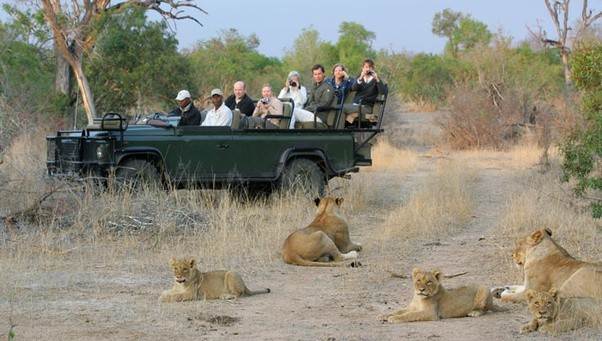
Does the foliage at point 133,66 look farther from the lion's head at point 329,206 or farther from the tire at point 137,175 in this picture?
the lion's head at point 329,206

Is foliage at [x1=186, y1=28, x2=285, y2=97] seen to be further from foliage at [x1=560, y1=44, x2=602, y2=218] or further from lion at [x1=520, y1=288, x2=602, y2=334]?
lion at [x1=520, y1=288, x2=602, y2=334]

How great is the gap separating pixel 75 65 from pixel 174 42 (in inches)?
114

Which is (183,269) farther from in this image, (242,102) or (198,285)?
(242,102)

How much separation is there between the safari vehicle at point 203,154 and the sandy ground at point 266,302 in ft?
8.15

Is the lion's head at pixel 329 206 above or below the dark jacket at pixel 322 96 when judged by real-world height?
below

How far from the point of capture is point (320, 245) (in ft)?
35.8

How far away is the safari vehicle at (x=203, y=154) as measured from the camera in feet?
46.3

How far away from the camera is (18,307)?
8586 millimetres

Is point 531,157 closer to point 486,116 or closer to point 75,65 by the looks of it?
point 486,116

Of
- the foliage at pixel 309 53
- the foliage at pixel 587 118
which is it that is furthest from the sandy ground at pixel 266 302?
the foliage at pixel 309 53

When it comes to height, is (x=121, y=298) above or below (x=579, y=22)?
below

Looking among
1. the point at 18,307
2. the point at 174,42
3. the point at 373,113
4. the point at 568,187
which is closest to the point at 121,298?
the point at 18,307

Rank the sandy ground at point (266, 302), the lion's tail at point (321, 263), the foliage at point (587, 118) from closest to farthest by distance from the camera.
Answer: the sandy ground at point (266, 302) < the lion's tail at point (321, 263) < the foliage at point (587, 118)

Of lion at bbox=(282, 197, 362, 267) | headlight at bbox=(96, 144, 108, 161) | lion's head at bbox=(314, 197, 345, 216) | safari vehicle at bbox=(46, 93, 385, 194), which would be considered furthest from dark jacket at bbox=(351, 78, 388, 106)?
lion at bbox=(282, 197, 362, 267)
